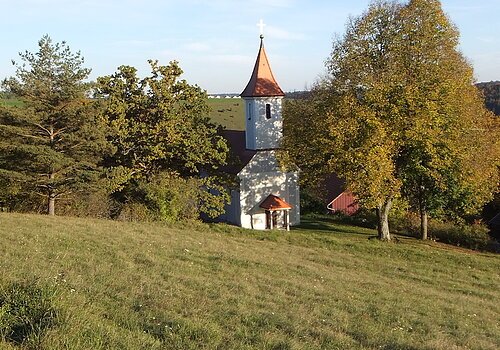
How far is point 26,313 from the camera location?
693 centimetres

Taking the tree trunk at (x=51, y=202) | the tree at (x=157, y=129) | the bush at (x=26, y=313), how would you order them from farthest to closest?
the tree at (x=157, y=129) < the tree trunk at (x=51, y=202) < the bush at (x=26, y=313)

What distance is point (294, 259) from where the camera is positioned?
19.0 metres

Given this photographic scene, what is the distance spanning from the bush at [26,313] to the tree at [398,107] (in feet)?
60.4

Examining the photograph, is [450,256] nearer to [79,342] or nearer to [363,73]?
[363,73]

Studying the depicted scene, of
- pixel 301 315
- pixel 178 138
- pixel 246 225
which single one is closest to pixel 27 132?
pixel 178 138

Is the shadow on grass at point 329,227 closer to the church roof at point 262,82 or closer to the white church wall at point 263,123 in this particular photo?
the white church wall at point 263,123

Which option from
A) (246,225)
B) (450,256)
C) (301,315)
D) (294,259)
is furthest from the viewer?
(246,225)

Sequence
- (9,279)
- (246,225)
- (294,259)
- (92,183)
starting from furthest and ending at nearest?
(246,225) → (92,183) → (294,259) → (9,279)

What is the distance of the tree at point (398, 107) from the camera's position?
24453 millimetres

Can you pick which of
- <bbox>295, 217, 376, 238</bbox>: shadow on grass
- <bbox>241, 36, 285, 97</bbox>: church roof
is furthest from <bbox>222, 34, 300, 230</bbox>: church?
<bbox>295, 217, 376, 238</bbox>: shadow on grass

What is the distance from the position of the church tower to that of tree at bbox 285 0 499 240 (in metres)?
8.23

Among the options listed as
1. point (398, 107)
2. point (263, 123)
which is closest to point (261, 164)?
point (263, 123)

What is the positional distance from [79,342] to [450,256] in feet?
67.9

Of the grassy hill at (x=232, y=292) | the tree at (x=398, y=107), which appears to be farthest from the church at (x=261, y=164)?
the grassy hill at (x=232, y=292)
